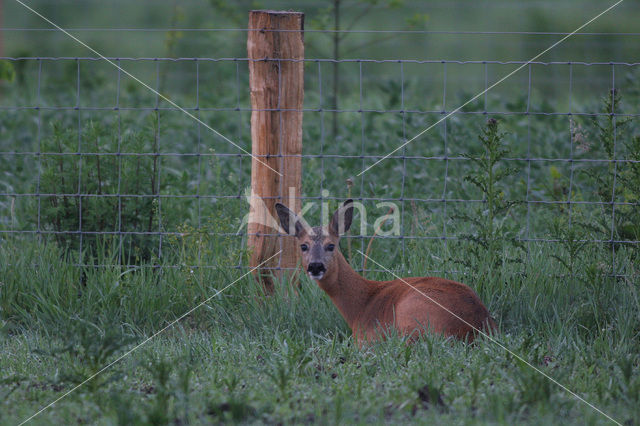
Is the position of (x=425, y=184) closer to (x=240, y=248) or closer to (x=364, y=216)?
(x=364, y=216)

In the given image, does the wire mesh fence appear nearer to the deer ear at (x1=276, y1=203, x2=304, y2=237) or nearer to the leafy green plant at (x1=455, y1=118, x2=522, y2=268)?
the leafy green plant at (x1=455, y1=118, x2=522, y2=268)

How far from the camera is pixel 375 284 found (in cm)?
525

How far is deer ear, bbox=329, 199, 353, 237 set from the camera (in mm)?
5125

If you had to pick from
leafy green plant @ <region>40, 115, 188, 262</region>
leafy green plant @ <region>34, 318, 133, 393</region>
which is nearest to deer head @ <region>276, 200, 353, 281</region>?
leafy green plant @ <region>40, 115, 188, 262</region>

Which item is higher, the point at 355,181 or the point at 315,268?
the point at 355,181

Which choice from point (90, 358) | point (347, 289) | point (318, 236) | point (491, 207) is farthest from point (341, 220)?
point (90, 358)

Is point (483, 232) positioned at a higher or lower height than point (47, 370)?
higher

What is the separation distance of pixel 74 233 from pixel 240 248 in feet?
3.72

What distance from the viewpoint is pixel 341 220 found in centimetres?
519

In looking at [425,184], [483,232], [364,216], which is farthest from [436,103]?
[483,232]

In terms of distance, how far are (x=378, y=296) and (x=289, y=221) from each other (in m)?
0.72

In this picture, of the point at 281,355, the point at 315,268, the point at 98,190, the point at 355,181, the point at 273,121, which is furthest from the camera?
the point at 355,181

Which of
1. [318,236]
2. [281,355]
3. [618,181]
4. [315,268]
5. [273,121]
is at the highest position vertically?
[273,121]

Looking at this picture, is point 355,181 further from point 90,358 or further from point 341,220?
point 90,358
